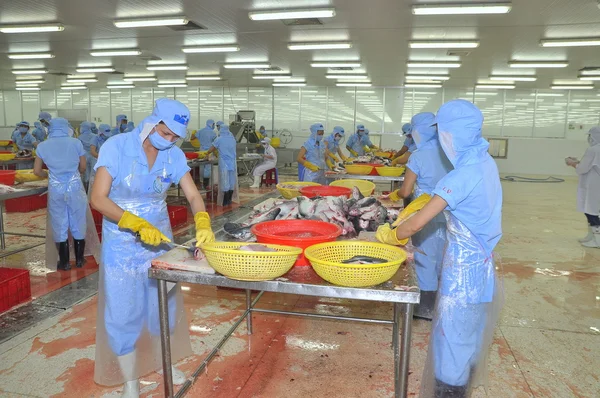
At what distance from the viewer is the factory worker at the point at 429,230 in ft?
11.7

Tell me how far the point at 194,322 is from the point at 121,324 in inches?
52.7

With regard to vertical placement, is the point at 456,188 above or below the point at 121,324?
above

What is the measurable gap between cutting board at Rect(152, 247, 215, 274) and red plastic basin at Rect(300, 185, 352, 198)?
5.60ft

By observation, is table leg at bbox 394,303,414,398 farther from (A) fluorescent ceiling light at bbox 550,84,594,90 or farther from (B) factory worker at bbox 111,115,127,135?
(A) fluorescent ceiling light at bbox 550,84,594,90

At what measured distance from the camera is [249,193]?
1100 cm

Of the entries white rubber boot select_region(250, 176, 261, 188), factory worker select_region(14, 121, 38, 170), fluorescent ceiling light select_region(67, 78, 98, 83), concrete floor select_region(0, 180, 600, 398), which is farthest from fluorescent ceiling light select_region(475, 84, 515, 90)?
factory worker select_region(14, 121, 38, 170)

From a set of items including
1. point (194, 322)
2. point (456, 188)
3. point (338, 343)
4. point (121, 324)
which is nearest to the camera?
point (456, 188)

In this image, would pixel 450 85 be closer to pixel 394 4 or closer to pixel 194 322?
pixel 394 4

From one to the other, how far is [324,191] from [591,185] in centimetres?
458

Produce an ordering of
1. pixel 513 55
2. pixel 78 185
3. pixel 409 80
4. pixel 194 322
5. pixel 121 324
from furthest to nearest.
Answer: pixel 409 80 < pixel 513 55 < pixel 78 185 < pixel 194 322 < pixel 121 324

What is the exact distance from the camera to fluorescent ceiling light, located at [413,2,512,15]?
A: 658cm

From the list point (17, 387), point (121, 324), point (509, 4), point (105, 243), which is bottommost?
point (17, 387)

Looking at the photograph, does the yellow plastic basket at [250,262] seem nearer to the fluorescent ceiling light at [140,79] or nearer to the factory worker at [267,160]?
the factory worker at [267,160]

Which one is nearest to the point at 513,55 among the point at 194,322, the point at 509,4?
the point at 509,4
